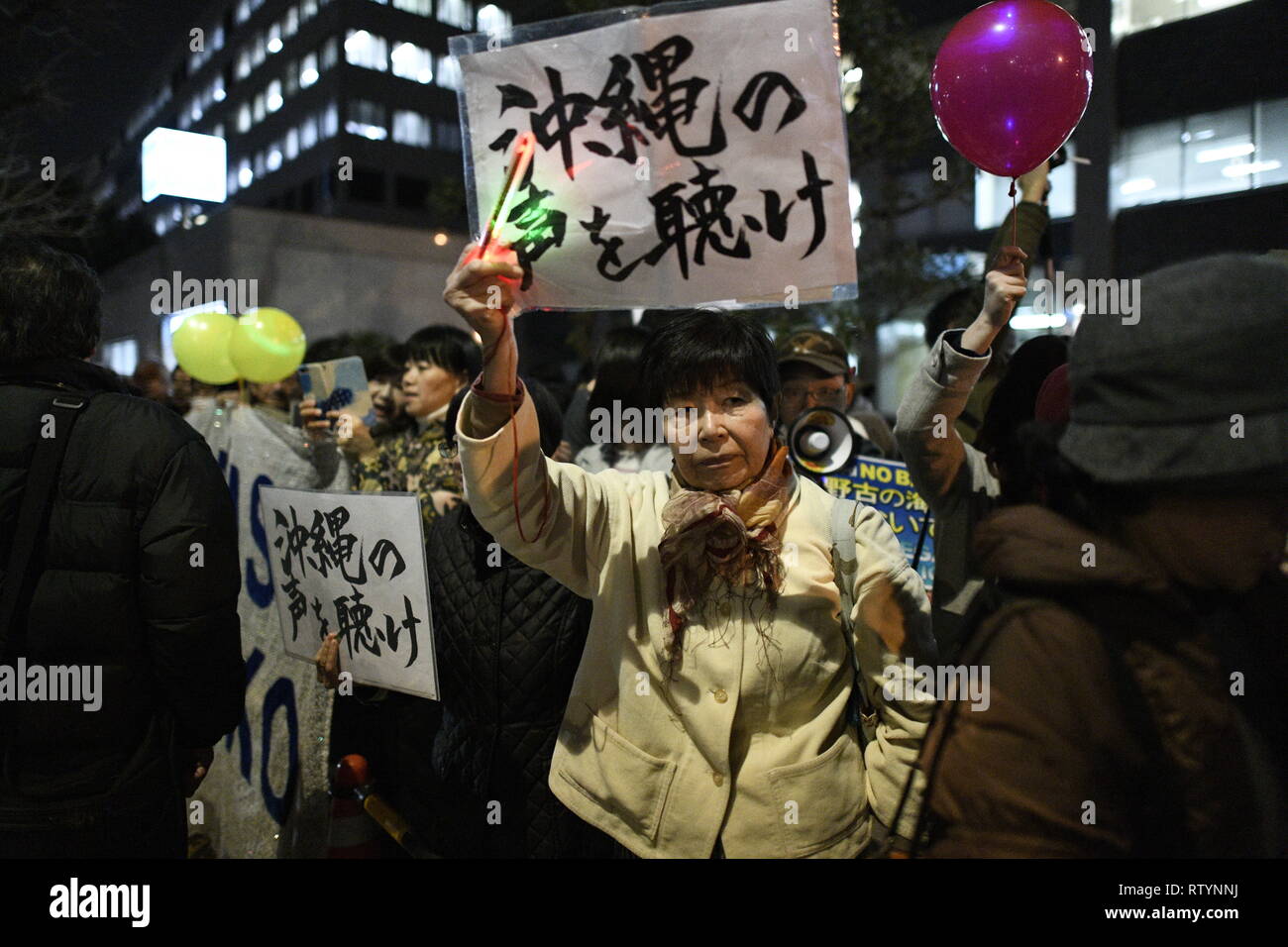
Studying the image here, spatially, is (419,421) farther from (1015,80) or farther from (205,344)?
(1015,80)

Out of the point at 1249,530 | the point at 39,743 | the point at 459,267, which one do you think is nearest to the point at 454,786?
the point at 39,743

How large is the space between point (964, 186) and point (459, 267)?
1147 cm

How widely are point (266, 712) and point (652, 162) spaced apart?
264cm

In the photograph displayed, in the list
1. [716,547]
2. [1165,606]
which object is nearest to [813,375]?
[716,547]

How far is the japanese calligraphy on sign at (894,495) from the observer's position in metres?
3.07

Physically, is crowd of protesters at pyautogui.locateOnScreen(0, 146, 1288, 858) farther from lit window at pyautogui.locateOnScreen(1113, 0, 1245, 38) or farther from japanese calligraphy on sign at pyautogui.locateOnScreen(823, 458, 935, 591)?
lit window at pyautogui.locateOnScreen(1113, 0, 1245, 38)

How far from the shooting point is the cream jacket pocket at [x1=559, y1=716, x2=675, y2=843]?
183 cm

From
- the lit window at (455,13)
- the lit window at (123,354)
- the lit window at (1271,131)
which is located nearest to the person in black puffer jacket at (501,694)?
the lit window at (1271,131)

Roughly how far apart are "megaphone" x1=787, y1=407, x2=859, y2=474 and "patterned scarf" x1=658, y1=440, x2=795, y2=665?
119 cm

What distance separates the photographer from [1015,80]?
1.87 metres

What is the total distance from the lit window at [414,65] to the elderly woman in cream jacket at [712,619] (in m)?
26.0

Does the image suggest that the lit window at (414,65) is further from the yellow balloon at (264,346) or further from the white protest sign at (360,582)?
the white protest sign at (360,582)

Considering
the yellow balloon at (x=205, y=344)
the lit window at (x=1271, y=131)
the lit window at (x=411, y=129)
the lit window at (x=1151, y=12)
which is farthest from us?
the lit window at (x=411, y=129)
